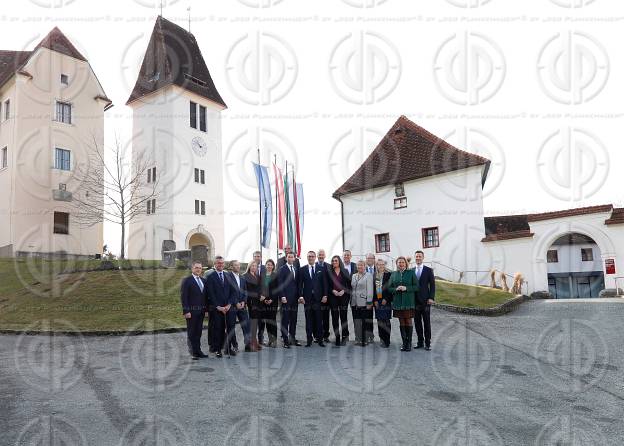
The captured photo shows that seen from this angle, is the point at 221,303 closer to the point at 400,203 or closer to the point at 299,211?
the point at 299,211

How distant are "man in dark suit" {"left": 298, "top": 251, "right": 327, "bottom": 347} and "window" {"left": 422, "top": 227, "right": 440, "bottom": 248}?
19.5 metres

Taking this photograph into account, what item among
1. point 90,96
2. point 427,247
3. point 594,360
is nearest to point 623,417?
point 594,360

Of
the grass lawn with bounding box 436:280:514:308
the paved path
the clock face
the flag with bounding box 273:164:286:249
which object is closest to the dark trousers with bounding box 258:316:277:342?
the paved path

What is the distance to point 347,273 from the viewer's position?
11.4 metres

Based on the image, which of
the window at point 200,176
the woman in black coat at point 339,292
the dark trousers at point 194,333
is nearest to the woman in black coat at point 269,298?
the woman in black coat at point 339,292

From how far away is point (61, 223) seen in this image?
3145cm

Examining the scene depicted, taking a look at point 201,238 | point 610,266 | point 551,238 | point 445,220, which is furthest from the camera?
point 201,238

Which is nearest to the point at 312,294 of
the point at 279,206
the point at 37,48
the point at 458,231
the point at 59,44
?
the point at 279,206

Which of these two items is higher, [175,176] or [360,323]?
[175,176]

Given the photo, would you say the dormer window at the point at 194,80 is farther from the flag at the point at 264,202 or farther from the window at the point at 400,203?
the flag at the point at 264,202

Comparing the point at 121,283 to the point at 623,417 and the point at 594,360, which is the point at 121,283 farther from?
the point at 623,417

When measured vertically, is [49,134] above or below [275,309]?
above

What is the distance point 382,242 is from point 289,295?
71.3ft

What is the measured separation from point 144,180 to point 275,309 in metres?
29.0
